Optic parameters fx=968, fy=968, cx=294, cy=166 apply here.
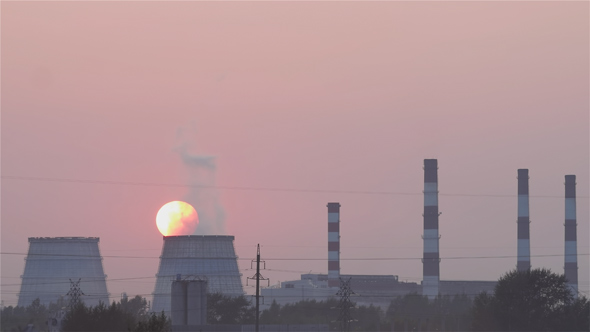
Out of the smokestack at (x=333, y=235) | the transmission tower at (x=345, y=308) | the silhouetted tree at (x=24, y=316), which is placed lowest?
the silhouetted tree at (x=24, y=316)

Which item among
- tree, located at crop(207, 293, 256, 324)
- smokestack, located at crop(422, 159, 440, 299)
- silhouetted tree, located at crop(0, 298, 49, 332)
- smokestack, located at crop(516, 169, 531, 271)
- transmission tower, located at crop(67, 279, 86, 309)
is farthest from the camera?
smokestack, located at crop(516, 169, 531, 271)

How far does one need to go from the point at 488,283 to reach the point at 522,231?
21.1 metres

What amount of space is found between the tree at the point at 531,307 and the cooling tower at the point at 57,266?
20.8 m

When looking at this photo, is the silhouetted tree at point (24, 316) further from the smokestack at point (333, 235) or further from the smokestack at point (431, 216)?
the smokestack at point (431, 216)

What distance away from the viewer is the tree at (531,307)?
151 ft

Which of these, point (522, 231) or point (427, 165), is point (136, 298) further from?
point (522, 231)

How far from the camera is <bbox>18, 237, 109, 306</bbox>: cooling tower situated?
51.5m

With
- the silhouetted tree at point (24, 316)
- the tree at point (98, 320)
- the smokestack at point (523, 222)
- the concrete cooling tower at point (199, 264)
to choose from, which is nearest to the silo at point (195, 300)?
the concrete cooling tower at point (199, 264)

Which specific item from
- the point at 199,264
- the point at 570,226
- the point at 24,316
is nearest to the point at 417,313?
the point at 570,226

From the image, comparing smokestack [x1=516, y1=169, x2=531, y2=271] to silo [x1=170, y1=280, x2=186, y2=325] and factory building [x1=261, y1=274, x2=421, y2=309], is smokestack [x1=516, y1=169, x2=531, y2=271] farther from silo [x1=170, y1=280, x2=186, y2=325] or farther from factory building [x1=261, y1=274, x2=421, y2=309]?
silo [x1=170, y1=280, x2=186, y2=325]

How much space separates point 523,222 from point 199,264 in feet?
90.5

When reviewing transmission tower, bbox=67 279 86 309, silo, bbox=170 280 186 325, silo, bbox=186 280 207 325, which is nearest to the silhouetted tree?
transmission tower, bbox=67 279 86 309

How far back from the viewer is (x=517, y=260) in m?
67.9

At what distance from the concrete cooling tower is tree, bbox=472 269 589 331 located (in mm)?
12903
